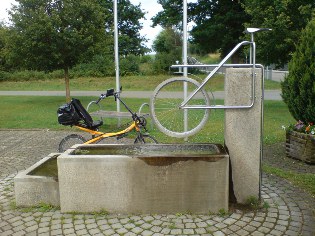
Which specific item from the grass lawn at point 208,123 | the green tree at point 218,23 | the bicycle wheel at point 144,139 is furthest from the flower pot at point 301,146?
the green tree at point 218,23

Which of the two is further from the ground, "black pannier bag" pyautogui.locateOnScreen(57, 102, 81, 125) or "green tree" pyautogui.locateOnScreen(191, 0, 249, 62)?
"green tree" pyautogui.locateOnScreen(191, 0, 249, 62)

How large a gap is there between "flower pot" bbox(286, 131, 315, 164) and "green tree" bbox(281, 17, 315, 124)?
21.7 inches

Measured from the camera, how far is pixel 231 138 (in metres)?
4.42

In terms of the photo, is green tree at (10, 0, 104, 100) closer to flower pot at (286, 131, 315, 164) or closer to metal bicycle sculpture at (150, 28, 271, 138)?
flower pot at (286, 131, 315, 164)

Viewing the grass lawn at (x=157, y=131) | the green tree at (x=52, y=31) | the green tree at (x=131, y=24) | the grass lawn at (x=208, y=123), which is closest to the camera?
the grass lawn at (x=208, y=123)

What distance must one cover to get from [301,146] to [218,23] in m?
21.7

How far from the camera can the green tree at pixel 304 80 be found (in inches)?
269

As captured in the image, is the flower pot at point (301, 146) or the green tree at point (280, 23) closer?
the flower pot at point (301, 146)

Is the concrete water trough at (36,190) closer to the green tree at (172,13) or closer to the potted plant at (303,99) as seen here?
the potted plant at (303,99)

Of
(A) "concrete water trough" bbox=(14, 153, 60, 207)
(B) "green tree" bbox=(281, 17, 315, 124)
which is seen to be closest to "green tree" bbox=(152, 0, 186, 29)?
(B) "green tree" bbox=(281, 17, 315, 124)

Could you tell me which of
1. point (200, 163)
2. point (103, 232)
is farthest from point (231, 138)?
point (103, 232)

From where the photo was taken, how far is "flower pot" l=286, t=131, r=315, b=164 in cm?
641

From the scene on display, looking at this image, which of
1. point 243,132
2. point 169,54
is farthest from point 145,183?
point 169,54

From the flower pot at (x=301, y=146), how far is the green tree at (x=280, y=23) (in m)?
5.79
